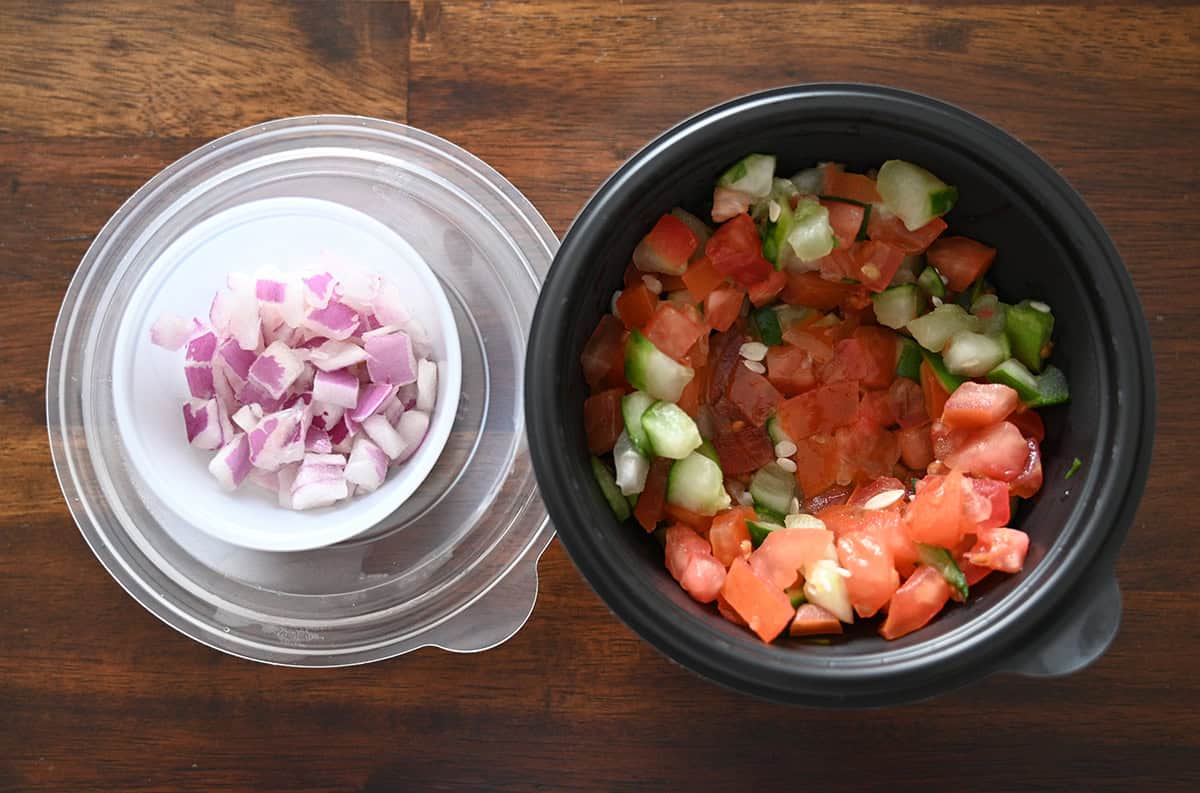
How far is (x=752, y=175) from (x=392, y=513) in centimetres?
62

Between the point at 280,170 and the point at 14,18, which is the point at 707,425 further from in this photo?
the point at 14,18

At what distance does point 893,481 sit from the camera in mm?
1118

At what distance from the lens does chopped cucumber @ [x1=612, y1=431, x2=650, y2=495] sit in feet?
3.42

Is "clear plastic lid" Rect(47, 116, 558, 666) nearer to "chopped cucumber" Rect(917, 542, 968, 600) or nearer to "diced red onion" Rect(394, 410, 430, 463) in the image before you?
"diced red onion" Rect(394, 410, 430, 463)

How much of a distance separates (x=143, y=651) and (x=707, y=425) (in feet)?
2.66

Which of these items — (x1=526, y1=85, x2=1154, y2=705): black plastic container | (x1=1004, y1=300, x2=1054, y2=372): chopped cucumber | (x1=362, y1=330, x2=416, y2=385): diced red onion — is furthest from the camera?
(x1=362, y1=330, x2=416, y2=385): diced red onion

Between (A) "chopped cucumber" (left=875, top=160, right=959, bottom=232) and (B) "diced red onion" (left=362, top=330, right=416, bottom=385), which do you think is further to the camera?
(B) "diced red onion" (left=362, top=330, right=416, bottom=385)

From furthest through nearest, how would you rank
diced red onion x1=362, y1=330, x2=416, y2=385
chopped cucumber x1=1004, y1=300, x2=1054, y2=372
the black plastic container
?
1. diced red onion x1=362, y1=330, x2=416, y2=385
2. chopped cucumber x1=1004, y1=300, x2=1054, y2=372
3. the black plastic container

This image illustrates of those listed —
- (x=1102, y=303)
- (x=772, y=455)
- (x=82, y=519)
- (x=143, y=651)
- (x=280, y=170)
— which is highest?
(x=1102, y=303)

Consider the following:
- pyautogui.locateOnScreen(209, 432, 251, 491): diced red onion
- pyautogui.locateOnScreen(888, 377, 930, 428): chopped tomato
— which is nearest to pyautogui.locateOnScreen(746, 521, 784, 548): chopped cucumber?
pyautogui.locateOnScreen(888, 377, 930, 428): chopped tomato

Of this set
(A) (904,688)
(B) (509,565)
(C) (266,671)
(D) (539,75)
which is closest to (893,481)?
(A) (904,688)

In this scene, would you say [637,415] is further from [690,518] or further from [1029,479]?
[1029,479]

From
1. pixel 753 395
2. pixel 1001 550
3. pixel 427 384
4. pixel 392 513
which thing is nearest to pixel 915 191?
pixel 753 395

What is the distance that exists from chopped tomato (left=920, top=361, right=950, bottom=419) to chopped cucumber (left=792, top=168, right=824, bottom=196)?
234 millimetres
